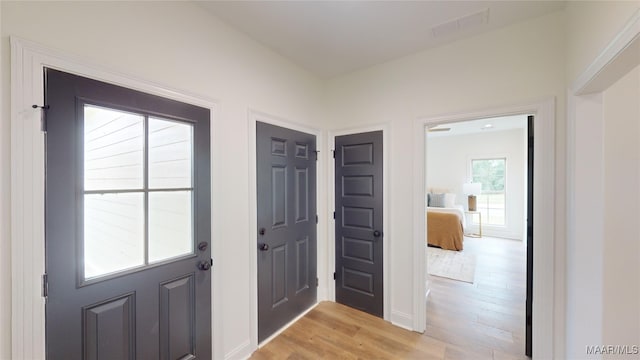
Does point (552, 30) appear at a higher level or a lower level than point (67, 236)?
higher

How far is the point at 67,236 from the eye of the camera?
1.15 meters

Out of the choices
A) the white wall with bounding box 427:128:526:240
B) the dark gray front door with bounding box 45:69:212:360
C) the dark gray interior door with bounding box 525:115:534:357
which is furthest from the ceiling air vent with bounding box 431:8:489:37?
the white wall with bounding box 427:128:526:240

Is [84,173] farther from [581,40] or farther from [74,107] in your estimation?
[581,40]

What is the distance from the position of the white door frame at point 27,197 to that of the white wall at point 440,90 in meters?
2.30

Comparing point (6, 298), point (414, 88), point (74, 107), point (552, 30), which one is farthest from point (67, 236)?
point (552, 30)

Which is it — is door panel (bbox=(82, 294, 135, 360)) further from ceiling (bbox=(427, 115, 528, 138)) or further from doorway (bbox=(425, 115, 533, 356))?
ceiling (bbox=(427, 115, 528, 138))

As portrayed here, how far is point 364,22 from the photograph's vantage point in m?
1.87

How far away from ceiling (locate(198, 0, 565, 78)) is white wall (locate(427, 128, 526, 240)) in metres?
A: 4.62

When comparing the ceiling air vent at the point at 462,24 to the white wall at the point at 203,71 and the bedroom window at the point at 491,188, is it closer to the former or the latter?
the white wall at the point at 203,71

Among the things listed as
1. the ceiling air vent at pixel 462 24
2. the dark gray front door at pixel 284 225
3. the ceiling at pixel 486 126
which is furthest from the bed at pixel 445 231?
the ceiling air vent at pixel 462 24

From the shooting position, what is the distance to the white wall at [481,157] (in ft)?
19.2

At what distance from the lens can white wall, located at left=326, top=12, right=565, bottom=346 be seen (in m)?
1.77

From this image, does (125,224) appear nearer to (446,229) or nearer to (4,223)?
(4,223)

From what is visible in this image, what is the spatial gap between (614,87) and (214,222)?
2.76 metres
